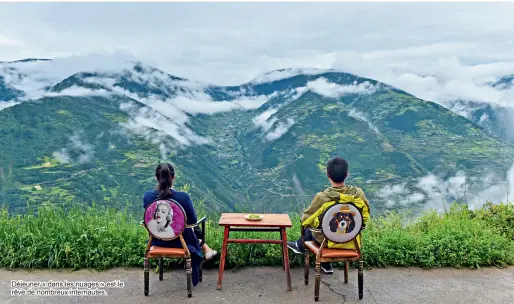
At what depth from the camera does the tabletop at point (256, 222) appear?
524cm

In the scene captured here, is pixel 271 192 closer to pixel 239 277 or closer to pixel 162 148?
pixel 162 148

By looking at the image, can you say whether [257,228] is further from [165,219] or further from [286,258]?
[165,219]

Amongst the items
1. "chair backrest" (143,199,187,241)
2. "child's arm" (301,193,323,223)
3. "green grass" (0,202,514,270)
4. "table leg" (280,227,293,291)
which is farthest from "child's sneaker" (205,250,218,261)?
"child's arm" (301,193,323,223)

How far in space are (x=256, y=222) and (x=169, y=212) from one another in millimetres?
1095

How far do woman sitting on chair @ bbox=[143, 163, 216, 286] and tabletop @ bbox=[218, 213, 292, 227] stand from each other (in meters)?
0.40

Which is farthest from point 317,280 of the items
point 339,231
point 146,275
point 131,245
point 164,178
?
point 131,245

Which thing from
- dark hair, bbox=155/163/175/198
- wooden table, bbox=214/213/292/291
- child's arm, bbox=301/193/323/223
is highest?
dark hair, bbox=155/163/175/198

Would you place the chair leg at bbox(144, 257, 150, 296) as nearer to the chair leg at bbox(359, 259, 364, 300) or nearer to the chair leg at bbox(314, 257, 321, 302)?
the chair leg at bbox(314, 257, 321, 302)

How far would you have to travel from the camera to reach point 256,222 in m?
5.34

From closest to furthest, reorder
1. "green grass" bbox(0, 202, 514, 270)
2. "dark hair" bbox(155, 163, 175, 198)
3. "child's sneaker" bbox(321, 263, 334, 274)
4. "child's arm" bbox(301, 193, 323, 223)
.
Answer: "dark hair" bbox(155, 163, 175, 198) < "child's arm" bbox(301, 193, 323, 223) < "child's sneaker" bbox(321, 263, 334, 274) < "green grass" bbox(0, 202, 514, 270)

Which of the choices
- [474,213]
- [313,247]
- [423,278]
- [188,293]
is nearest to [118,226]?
[188,293]

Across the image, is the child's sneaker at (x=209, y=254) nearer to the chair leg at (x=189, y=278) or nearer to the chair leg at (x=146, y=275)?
the chair leg at (x=189, y=278)

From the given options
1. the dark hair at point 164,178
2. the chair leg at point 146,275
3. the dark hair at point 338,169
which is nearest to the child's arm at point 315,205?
the dark hair at point 338,169

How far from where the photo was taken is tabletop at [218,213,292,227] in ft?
17.2
